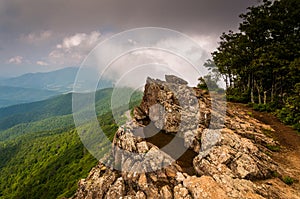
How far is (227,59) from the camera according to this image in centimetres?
3972

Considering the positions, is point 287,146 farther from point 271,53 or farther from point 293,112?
point 271,53

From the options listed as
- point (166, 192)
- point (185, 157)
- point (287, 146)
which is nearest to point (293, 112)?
point (287, 146)

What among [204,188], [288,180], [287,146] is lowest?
[288,180]

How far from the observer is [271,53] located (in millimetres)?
31141

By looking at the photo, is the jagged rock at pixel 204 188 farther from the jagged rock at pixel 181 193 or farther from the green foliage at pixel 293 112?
the green foliage at pixel 293 112

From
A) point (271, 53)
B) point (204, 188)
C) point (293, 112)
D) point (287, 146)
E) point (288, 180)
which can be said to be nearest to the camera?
point (204, 188)

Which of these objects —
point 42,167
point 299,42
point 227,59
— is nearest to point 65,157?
point 42,167

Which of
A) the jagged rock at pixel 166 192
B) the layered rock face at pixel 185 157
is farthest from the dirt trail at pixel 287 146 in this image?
the jagged rock at pixel 166 192

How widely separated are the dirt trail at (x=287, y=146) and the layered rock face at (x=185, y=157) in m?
0.94

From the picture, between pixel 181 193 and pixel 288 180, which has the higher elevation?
pixel 288 180

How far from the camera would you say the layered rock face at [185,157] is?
44.6 ft

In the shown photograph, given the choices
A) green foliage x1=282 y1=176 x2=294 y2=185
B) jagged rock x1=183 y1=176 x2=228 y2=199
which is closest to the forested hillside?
green foliage x1=282 y1=176 x2=294 y2=185

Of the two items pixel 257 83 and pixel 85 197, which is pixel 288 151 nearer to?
pixel 85 197

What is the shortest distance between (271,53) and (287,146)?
1698 cm
